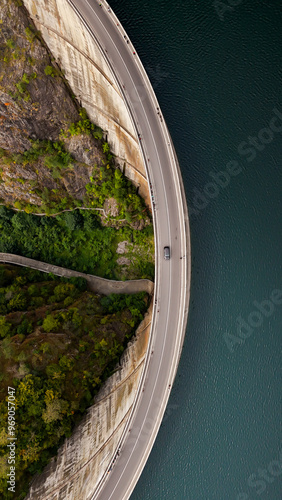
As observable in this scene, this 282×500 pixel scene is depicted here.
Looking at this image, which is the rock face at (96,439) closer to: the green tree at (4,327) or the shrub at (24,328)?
the shrub at (24,328)

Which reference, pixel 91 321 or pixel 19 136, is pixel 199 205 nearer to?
pixel 91 321

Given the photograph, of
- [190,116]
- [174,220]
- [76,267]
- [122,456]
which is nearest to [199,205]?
[174,220]

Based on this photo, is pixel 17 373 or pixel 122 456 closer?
pixel 17 373

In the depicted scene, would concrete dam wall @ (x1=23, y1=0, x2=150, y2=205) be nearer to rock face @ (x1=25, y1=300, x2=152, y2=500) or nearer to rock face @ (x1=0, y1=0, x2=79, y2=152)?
rock face @ (x1=0, y1=0, x2=79, y2=152)

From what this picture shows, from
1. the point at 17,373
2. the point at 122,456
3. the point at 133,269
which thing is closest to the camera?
the point at 17,373

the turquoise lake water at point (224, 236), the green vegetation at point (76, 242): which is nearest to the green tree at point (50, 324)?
the green vegetation at point (76, 242)

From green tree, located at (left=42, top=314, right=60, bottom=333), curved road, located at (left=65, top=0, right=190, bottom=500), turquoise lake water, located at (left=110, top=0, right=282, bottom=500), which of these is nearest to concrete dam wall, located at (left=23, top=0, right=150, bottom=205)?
curved road, located at (left=65, top=0, right=190, bottom=500)
